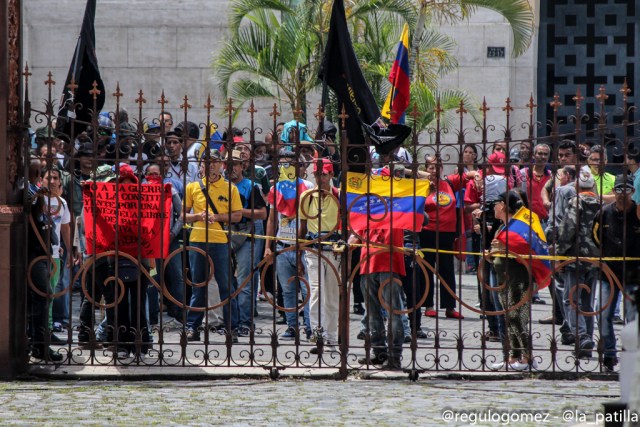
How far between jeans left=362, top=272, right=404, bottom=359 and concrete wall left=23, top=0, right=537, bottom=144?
11.2m

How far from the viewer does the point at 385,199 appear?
11.0 m

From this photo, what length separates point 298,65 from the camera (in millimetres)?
20719

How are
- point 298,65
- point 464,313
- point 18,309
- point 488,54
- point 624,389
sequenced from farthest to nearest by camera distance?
point 488,54 < point 298,65 < point 464,313 < point 18,309 < point 624,389

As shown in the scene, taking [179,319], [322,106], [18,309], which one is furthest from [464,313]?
[18,309]

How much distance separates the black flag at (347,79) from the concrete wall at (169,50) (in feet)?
34.4

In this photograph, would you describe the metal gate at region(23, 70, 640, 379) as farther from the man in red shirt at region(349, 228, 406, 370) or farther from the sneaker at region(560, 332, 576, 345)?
the sneaker at region(560, 332, 576, 345)

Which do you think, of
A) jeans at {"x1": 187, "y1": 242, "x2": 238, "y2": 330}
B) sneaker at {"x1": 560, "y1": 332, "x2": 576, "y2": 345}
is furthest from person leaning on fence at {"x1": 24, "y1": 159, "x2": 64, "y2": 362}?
sneaker at {"x1": 560, "y1": 332, "x2": 576, "y2": 345}

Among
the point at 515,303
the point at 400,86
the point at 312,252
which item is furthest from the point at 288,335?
the point at 400,86

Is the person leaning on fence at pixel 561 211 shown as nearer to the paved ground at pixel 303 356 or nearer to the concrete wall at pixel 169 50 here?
the paved ground at pixel 303 356

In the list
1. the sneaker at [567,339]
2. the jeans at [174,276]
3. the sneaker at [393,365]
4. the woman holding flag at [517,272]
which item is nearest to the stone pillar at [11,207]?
the jeans at [174,276]

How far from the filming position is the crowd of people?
10852mm

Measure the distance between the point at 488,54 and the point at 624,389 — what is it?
642 inches

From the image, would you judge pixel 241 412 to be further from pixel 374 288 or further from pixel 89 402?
pixel 374 288

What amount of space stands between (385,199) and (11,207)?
3.11 m
